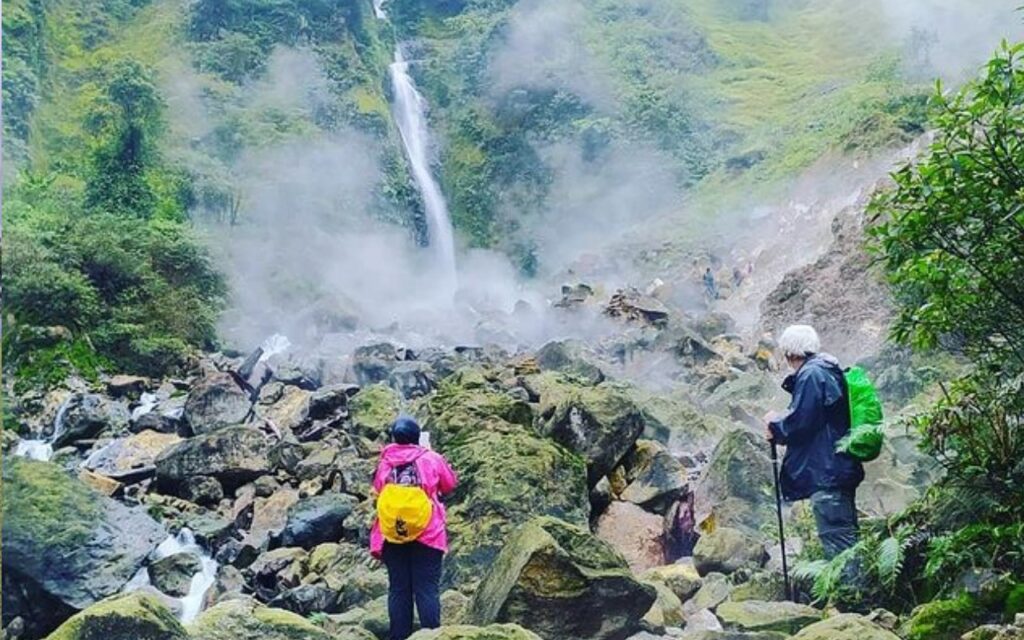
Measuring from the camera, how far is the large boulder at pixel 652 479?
8125mm

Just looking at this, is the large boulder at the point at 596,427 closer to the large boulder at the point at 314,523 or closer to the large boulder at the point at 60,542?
the large boulder at the point at 314,523

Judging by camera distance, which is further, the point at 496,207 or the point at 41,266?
the point at 496,207

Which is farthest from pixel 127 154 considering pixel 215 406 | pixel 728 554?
pixel 728 554

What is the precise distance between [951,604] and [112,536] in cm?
779

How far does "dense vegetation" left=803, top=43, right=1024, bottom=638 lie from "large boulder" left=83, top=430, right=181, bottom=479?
387 inches

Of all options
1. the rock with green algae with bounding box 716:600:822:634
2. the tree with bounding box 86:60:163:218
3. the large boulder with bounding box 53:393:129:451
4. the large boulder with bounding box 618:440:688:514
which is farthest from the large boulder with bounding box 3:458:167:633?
the tree with bounding box 86:60:163:218

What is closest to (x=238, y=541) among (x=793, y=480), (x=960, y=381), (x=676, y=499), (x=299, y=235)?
(x=676, y=499)

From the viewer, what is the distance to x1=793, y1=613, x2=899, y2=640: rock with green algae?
132 inches

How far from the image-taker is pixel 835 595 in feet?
14.7

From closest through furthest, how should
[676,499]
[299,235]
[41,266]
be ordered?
[676,499] → [41,266] → [299,235]

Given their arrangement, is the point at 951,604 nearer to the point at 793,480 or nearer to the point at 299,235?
the point at 793,480

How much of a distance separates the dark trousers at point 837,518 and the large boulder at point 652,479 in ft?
10.9

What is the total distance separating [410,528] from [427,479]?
0.28 metres

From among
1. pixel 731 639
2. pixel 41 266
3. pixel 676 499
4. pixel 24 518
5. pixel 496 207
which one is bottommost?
pixel 731 639
